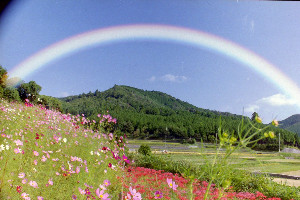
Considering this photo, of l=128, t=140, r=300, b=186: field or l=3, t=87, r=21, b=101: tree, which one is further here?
l=3, t=87, r=21, b=101: tree

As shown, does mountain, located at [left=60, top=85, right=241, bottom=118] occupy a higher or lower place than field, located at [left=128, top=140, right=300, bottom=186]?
higher

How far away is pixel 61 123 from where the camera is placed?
19.5ft

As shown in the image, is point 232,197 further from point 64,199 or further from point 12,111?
point 12,111

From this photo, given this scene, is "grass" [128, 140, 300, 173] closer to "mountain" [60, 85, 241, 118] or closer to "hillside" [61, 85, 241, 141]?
"hillside" [61, 85, 241, 141]

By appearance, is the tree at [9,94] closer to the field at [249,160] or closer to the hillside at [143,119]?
the field at [249,160]

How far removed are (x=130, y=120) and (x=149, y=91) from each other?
43.7 metres

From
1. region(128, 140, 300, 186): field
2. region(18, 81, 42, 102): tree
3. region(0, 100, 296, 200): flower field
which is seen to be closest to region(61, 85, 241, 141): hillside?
region(18, 81, 42, 102): tree

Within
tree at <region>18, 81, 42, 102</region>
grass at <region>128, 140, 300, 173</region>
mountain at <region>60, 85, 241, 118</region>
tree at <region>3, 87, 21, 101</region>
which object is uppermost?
mountain at <region>60, 85, 241, 118</region>

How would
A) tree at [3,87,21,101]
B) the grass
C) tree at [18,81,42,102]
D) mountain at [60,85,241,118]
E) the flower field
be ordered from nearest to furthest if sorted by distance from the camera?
the grass
the flower field
tree at [3,87,21,101]
tree at [18,81,42,102]
mountain at [60,85,241,118]

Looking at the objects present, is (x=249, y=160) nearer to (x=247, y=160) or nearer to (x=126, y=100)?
(x=247, y=160)

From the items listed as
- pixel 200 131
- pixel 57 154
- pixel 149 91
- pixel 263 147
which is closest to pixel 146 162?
pixel 57 154

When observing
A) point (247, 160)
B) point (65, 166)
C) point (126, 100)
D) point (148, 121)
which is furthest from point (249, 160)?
point (126, 100)

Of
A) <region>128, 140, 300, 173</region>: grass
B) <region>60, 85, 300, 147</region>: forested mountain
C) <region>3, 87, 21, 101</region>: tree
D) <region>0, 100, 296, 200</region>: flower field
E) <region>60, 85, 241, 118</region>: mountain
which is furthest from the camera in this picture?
<region>60, 85, 241, 118</region>: mountain

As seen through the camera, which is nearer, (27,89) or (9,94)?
(9,94)
